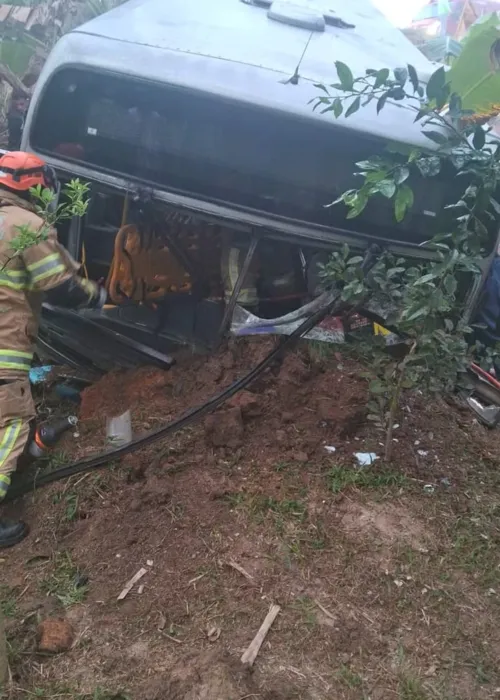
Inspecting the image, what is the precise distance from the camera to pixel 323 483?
2.88 meters

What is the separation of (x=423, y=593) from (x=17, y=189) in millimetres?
2487

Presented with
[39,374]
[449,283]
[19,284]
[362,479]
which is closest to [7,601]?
[19,284]

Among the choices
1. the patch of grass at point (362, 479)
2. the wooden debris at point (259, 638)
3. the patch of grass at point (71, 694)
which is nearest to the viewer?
the patch of grass at point (71, 694)

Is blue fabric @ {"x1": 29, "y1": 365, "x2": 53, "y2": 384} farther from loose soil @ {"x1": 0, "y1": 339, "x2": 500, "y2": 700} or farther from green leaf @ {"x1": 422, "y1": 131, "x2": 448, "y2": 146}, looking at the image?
green leaf @ {"x1": 422, "y1": 131, "x2": 448, "y2": 146}

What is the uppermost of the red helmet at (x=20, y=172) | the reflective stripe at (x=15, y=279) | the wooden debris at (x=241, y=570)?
the red helmet at (x=20, y=172)

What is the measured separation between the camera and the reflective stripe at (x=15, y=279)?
2.97 metres

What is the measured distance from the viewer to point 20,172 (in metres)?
2.93

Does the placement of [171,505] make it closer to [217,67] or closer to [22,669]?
[22,669]

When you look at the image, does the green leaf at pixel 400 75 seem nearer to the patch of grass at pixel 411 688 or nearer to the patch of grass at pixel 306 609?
the patch of grass at pixel 306 609

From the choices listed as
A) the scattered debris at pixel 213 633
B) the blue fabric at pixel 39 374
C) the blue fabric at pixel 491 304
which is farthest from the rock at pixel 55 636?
the blue fabric at pixel 491 304

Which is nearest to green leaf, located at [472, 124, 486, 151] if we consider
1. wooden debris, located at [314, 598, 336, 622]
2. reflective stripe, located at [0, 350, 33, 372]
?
wooden debris, located at [314, 598, 336, 622]

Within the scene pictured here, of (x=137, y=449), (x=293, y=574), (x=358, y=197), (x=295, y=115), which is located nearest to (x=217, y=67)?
(x=295, y=115)

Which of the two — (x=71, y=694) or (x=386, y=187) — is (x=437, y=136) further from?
(x=71, y=694)

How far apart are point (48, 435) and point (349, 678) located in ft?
6.32
